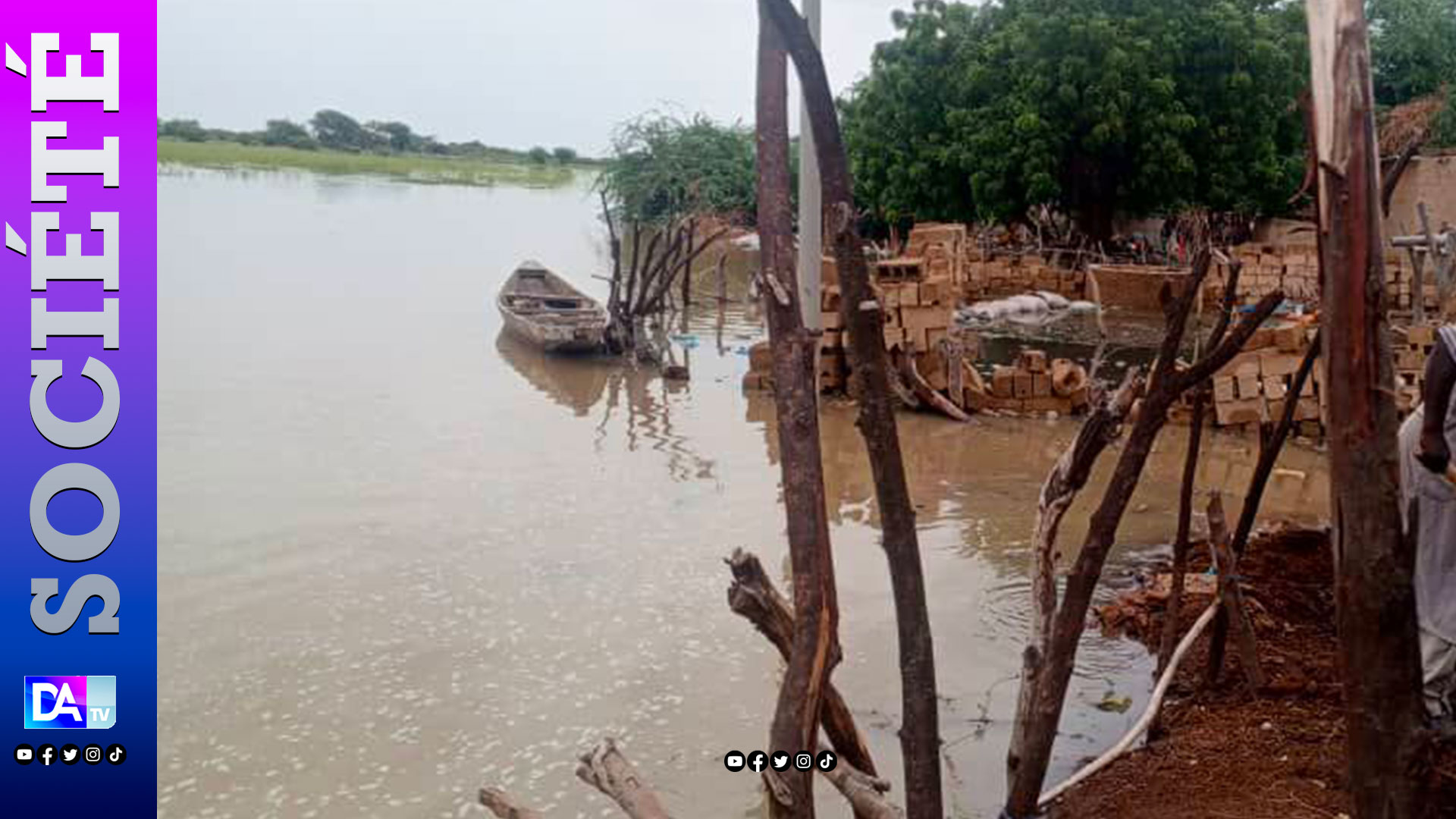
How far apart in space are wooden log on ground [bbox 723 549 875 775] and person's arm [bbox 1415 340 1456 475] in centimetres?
154

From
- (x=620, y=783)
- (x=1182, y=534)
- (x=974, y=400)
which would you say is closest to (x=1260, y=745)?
(x=1182, y=534)

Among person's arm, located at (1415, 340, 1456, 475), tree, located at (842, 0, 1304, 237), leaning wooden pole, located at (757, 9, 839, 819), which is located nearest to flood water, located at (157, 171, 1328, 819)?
leaning wooden pole, located at (757, 9, 839, 819)

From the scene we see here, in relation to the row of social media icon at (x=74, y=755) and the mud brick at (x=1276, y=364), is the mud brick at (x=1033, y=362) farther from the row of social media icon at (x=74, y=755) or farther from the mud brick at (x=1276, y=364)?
the row of social media icon at (x=74, y=755)

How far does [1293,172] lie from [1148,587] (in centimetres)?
1785

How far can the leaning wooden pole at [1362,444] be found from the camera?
2146mm

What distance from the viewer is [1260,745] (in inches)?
163

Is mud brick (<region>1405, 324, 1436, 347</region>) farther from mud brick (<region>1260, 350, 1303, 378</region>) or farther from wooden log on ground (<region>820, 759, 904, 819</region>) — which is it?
wooden log on ground (<region>820, 759, 904, 819</region>)

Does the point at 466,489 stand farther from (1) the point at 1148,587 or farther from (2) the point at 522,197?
(2) the point at 522,197

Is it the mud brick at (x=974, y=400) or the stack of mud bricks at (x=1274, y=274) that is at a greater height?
the stack of mud bricks at (x=1274, y=274)

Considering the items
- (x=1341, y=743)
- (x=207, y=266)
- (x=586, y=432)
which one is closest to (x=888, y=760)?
(x=1341, y=743)

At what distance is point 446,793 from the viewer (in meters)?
4.80

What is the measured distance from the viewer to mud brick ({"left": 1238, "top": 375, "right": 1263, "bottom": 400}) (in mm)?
10758

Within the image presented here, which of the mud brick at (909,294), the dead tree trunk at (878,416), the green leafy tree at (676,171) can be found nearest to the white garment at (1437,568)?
the dead tree trunk at (878,416)

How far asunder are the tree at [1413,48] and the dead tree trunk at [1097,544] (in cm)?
2205
